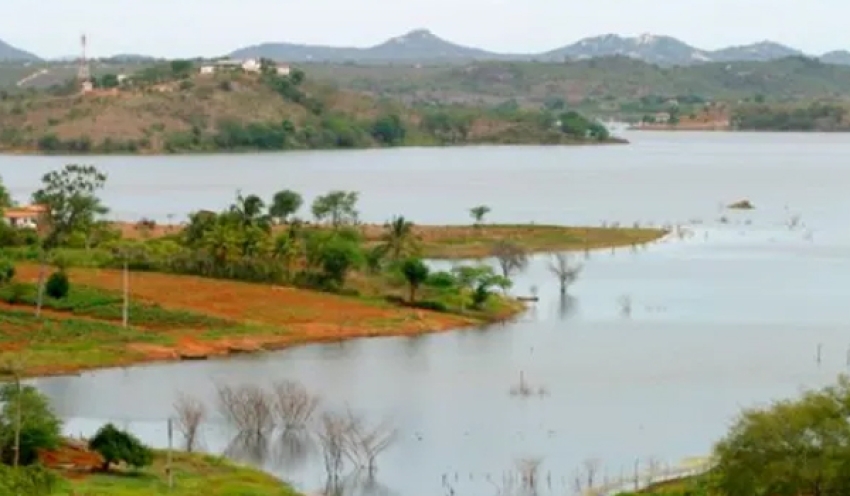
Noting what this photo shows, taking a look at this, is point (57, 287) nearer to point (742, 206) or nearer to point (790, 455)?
point (790, 455)

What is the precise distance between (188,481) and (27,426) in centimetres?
337

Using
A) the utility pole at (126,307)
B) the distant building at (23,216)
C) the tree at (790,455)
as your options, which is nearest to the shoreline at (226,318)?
the utility pole at (126,307)

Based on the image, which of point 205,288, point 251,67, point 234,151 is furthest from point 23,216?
point 251,67

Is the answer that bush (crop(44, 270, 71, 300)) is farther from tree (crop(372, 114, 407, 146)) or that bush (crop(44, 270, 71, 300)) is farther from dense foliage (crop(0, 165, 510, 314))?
tree (crop(372, 114, 407, 146))

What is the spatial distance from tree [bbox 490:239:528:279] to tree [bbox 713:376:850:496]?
37.8m

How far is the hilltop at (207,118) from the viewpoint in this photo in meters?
171

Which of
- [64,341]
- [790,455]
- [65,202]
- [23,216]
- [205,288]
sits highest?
[65,202]

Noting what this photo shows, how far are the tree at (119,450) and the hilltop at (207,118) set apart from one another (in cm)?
13651

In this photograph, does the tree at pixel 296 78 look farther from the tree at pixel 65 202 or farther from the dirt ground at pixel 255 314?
the dirt ground at pixel 255 314

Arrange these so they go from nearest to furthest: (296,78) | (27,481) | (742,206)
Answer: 1. (27,481)
2. (742,206)
3. (296,78)

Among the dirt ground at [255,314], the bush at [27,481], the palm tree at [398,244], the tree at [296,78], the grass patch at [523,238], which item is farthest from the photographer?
the tree at [296,78]

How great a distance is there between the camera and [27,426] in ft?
109

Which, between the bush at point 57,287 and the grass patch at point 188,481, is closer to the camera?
the grass patch at point 188,481

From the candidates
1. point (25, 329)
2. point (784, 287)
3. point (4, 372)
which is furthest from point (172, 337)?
point (784, 287)
